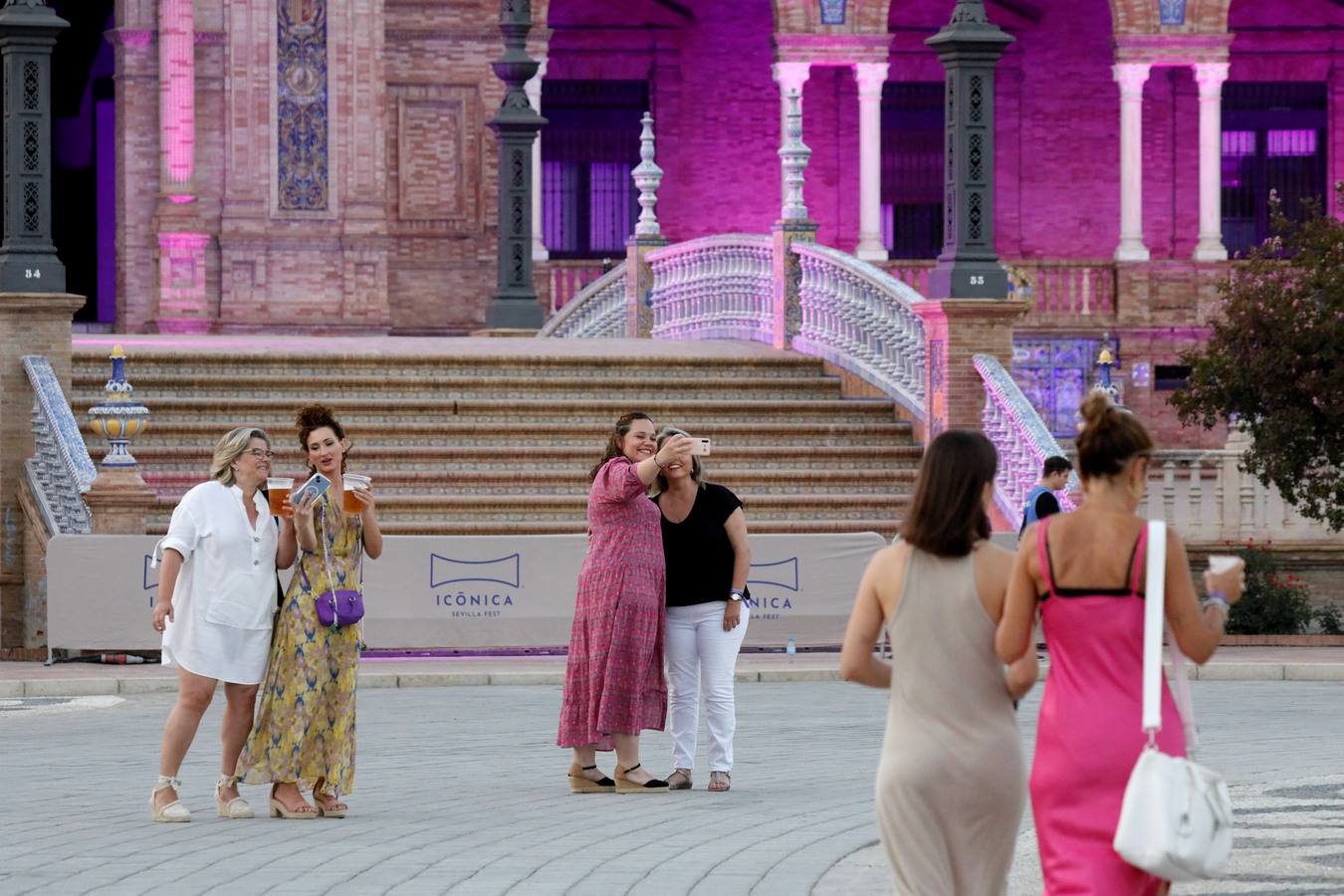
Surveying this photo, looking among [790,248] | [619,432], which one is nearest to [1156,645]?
[619,432]

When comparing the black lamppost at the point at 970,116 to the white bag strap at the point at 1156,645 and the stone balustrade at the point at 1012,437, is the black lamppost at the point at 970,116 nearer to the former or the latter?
the stone balustrade at the point at 1012,437

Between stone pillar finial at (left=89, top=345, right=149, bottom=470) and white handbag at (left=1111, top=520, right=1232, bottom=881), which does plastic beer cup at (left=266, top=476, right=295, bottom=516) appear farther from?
stone pillar finial at (left=89, top=345, right=149, bottom=470)

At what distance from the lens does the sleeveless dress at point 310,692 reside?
35.5 ft

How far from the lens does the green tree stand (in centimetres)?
2227

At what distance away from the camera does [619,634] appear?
1188 cm

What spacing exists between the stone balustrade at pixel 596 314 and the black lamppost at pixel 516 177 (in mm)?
459

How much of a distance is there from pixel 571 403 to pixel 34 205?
479cm

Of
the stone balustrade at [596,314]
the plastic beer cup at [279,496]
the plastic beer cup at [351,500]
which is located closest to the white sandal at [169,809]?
the plastic beer cup at [279,496]

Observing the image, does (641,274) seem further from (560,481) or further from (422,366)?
(560,481)

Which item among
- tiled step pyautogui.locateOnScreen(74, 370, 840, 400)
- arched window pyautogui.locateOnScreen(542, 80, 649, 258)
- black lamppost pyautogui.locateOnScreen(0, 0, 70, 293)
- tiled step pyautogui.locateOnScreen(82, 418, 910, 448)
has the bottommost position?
tiled step pyautogui.locateOnScreen(82, 418, 910, 448)

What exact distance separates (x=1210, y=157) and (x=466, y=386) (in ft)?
52.5

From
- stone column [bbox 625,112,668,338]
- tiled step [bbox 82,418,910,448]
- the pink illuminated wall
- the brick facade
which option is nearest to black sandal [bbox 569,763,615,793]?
tiled step [bbox 82,418,910,448]

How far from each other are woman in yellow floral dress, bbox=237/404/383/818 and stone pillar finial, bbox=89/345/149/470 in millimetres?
8503

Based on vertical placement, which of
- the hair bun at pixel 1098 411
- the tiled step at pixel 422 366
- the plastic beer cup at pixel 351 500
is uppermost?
the tiled step at pixel 422 366
